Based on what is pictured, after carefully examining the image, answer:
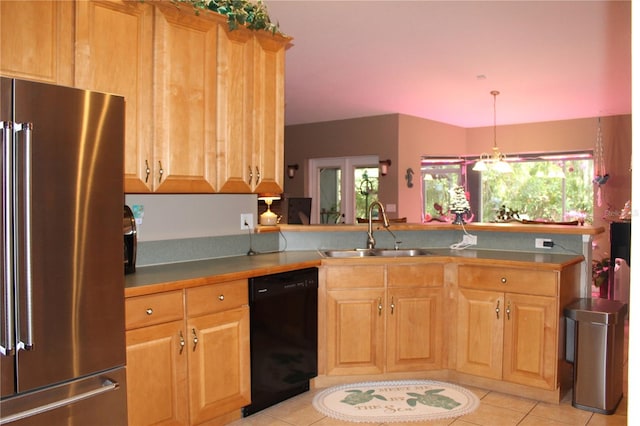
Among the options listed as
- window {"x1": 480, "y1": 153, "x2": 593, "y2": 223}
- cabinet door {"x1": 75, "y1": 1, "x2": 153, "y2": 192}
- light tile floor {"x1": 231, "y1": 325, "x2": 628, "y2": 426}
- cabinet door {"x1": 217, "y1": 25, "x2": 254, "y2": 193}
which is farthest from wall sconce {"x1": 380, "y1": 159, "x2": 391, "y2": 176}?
cabinet door {"x1": 75, "y1": 1, "x2": 153, "y2": 192}

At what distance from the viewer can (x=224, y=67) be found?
10.1 ft

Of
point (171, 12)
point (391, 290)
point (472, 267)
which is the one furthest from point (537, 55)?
point (171, 12)

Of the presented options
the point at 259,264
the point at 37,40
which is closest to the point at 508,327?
the point at 259,264

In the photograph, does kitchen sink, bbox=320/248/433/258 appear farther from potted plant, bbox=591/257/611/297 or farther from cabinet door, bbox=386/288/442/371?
potted plant, bbox=591/257/611/297

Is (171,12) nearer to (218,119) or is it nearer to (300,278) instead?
(218,119)

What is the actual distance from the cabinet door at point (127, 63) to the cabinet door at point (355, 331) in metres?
1.42

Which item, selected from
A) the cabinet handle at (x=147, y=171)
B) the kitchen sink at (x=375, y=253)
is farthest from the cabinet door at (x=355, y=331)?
the cabinet handle at (x=147, y=171)

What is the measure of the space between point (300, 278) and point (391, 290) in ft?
2.13

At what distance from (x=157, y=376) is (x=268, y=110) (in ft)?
5.67

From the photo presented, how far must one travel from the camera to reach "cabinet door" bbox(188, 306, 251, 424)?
2604mm

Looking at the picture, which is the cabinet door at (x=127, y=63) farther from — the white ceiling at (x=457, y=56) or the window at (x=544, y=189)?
the window at (x=544, y=189)

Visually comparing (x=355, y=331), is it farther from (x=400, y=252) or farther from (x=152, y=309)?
(x=152, y=309)

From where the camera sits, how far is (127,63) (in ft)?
8.66

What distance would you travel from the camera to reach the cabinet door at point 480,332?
3.31 m
